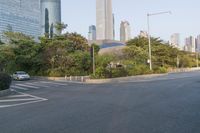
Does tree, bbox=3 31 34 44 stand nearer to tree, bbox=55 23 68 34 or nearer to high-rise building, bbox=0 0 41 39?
tree, bbox=55 23 68 34

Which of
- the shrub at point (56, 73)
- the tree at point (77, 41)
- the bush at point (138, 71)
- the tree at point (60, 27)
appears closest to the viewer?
the bush at point (138, 71)

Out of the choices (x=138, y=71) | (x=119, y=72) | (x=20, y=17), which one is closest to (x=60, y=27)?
(x=138, y=71)

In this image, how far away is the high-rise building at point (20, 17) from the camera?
77.3 meters

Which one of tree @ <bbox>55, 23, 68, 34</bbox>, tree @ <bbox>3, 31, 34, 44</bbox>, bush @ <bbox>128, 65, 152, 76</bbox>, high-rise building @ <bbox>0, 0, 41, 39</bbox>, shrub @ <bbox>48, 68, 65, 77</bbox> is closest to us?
bush @ <bbox>128, 65, 152, 76</bbox>

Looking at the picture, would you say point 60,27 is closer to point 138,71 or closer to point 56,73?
point 56,73

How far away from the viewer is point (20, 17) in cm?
8281

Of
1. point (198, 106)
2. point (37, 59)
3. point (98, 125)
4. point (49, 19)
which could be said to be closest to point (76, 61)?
point (37, 59)

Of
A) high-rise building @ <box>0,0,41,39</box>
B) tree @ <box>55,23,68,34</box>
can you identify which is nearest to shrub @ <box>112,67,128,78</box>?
tree @ <box>55,23,68,34</box>

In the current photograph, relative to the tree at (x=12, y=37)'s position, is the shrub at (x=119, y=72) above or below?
below

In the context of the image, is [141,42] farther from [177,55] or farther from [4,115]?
[4,115]

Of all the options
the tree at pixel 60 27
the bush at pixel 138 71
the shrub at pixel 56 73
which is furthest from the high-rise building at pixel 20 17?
the bush at pixel 138 71

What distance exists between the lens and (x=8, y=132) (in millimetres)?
8547

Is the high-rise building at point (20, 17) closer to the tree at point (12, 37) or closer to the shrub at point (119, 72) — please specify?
the tree at point (12, 37)

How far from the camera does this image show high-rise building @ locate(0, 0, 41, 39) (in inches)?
3043
